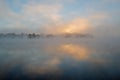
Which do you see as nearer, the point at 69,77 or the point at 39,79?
the point at 39,79

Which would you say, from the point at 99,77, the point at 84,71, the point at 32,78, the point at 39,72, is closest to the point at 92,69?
the point at 84,71

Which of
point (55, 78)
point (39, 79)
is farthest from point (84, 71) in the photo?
point (39, 79)

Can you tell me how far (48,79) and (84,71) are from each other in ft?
18.7

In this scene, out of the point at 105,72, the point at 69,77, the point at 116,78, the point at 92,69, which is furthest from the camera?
the point at 92,69

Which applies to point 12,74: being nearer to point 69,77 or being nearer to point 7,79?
point 7,79

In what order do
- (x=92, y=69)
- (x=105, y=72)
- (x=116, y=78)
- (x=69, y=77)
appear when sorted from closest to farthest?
(x=116, y=78) → (x=69, y=77) → (x=105, y=72) → (x=92, y=69)

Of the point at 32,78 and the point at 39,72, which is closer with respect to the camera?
the point at 32,78

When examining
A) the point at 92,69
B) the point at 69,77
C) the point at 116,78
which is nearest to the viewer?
the point at 116,78

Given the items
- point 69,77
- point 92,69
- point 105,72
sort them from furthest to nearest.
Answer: point 92,69 < point 105,72 < point 69,77

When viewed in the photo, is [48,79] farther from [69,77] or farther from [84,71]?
[84,71]

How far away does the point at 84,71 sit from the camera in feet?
77.8

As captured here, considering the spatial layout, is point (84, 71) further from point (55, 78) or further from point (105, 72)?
point (55, 78)

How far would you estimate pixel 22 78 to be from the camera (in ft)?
65.5

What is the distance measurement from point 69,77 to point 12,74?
5.89 meters
